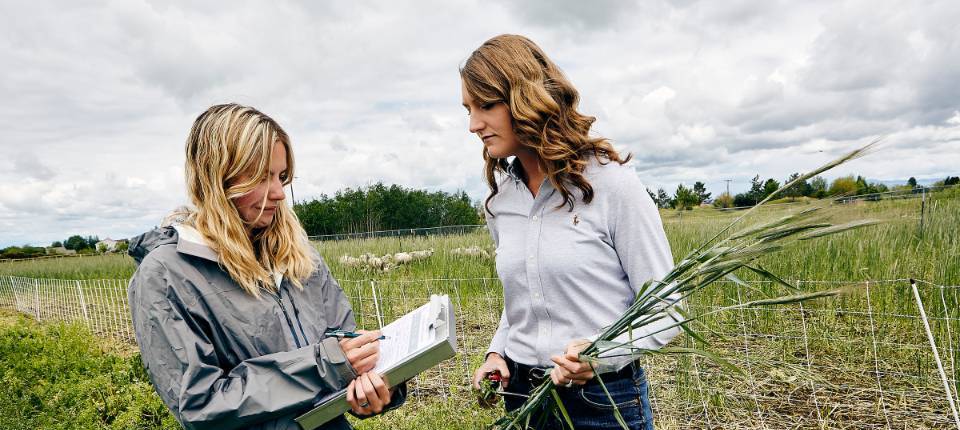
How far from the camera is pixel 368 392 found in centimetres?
120

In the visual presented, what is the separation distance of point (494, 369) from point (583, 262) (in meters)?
0.38

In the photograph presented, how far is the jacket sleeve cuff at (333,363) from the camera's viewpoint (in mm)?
1193

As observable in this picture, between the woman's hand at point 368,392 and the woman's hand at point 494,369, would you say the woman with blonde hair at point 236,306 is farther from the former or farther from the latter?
the woman's hand at point 494,369

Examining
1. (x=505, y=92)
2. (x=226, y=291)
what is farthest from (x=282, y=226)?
(x=505, y=92)

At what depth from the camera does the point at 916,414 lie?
2.82 meters

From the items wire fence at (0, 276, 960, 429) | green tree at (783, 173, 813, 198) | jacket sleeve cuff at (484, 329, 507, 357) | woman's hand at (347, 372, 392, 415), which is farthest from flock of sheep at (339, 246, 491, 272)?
green tree at (783, 173, 813, 198)

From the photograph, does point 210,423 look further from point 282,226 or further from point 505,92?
point 505,92

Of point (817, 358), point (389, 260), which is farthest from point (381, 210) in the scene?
point (817, 358)

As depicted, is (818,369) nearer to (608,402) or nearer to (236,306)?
(608,402)

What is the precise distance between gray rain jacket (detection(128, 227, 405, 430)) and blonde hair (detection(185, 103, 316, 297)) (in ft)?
0.12

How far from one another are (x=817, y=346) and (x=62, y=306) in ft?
35.4

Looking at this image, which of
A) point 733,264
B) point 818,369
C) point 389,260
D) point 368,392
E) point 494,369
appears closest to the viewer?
point 733,264

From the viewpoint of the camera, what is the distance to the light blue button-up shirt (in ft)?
3.96

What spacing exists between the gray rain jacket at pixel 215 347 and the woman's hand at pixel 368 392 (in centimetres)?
3
